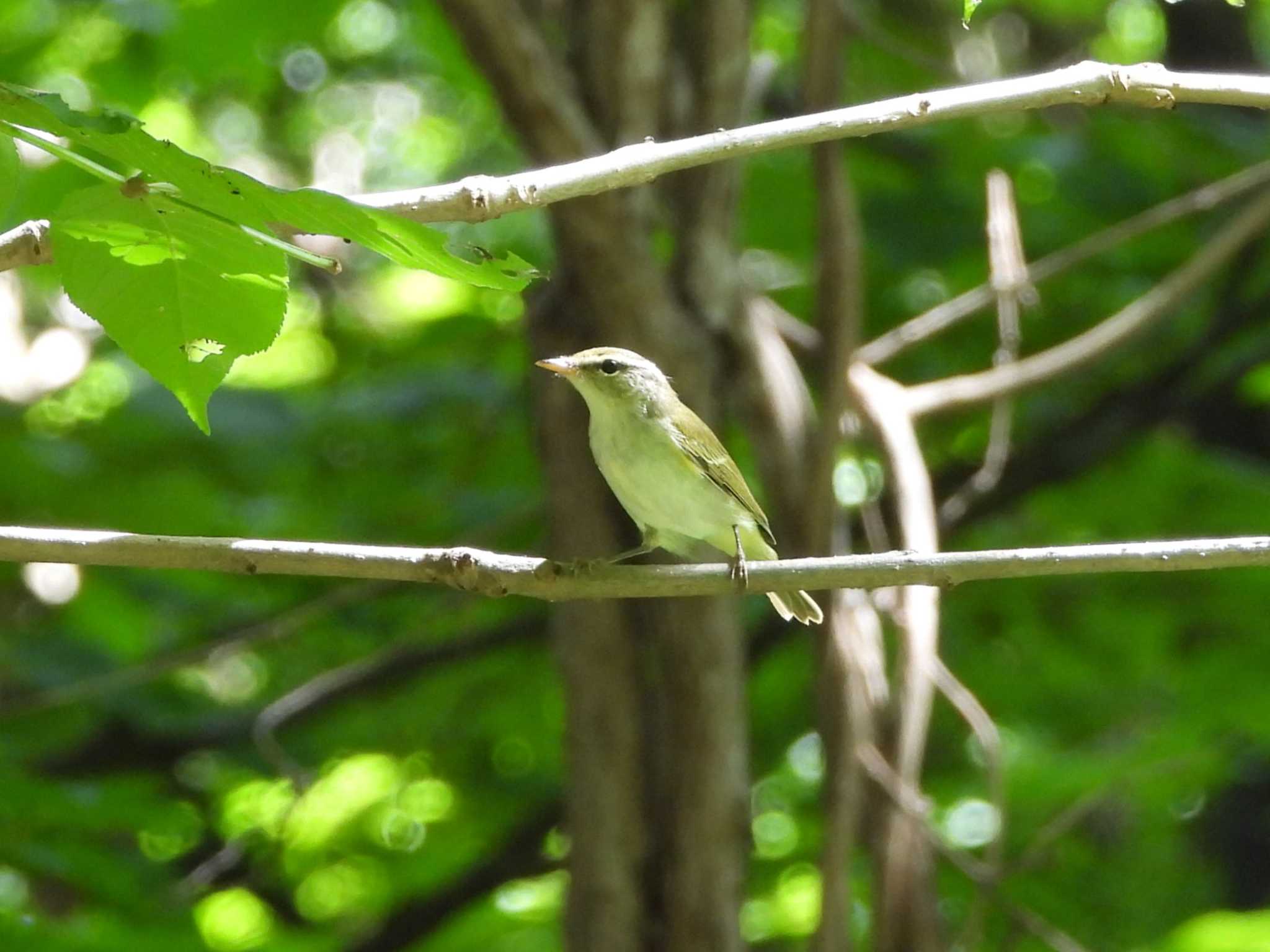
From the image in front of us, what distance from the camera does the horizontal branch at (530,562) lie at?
6.77 ft

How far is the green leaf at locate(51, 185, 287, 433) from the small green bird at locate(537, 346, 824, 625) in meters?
1.95

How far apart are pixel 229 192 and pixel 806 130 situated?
0.76 meters

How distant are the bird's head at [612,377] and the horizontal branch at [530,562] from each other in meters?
1.72

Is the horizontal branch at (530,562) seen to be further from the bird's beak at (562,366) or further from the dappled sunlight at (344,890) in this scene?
the dappled sunlight at (344,890)

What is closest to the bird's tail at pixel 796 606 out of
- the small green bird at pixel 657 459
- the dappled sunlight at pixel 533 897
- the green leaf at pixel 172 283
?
the small green bird at pixel 657 459

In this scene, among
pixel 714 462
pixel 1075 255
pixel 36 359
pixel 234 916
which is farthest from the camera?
pixel 234 916

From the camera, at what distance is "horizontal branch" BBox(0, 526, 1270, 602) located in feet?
6.77

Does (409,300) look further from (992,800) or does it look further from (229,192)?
(229,192)

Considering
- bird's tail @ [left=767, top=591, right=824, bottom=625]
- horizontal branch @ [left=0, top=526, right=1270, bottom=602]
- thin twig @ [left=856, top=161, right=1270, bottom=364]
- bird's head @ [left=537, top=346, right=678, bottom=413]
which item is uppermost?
thin twig @ [left=856, top=161, right=1270, bottom=364]

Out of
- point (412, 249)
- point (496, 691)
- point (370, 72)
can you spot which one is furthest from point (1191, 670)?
point (370, 72)

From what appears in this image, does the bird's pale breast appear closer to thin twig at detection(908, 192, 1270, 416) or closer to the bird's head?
the bird's head

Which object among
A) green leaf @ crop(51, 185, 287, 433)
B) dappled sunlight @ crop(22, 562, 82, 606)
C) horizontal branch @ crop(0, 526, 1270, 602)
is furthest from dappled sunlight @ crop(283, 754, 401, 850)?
green leaf @ crop(51, 185, 287, 433)

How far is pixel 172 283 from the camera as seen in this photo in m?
1.87

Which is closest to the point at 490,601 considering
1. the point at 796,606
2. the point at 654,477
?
the point at 796,606
